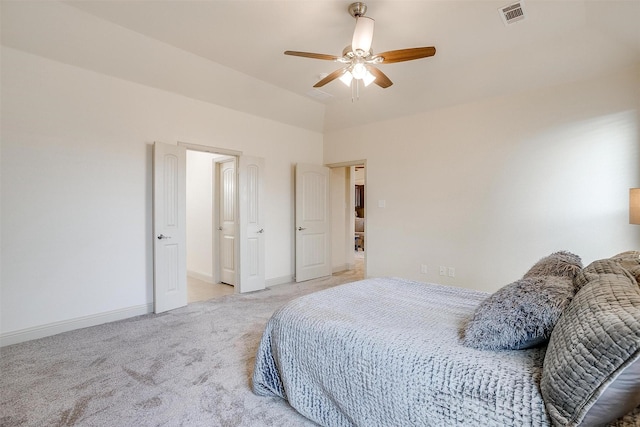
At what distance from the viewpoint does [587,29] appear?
2.82 m

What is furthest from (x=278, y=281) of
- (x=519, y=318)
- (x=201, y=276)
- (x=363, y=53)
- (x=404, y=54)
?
(x=519, y=318)

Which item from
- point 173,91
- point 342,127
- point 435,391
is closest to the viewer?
point 435,391

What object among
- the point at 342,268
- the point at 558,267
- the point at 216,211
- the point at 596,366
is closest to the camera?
the point at 596,366

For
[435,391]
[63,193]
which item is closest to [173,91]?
[63,193]

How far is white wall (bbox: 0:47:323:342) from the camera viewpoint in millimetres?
2771

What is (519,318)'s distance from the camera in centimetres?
122

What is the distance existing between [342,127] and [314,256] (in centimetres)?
240

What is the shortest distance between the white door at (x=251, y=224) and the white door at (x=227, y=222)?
0.36m

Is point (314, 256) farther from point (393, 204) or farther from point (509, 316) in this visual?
point (509, 316)

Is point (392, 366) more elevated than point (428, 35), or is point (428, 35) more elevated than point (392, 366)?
point (428, 35)

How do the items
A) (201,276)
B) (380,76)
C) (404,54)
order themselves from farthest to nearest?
1. (201,276)
2. (380,76)
3. (404,54)

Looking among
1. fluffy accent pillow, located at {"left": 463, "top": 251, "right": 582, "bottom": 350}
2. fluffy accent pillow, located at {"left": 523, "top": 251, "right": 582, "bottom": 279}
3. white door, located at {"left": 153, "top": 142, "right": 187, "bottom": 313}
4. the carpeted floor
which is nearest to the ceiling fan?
fluffy accent pillow, located at {"left": 523, "top": 251, "right": 582, "bottom": 279}

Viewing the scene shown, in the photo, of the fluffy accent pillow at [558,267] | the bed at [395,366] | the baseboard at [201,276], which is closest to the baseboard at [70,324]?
the baseboard at [201,276]

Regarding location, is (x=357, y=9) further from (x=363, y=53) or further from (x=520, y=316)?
(x=520, y=316)
